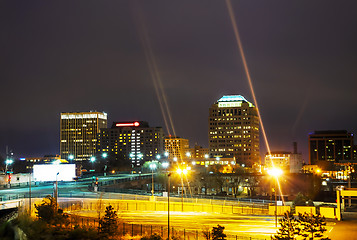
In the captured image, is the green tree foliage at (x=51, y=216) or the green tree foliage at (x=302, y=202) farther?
the green tree foliage at (x=302, y=202)

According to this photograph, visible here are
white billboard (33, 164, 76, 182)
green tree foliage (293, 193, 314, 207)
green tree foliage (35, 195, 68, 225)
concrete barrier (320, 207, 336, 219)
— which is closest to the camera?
green tree foliage (35, 195, 68, 225)

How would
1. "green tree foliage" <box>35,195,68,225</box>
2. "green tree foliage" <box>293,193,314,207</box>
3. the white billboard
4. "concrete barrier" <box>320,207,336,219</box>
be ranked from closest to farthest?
"green tree foliage" <box>35,195,68,225</box> < "concrete barrier" <box>320,207,336,219</box> < "green tree foliage" <box>293,193,314,207</box> < the white billboard

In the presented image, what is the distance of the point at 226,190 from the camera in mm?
145125

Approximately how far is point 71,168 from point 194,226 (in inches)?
1546

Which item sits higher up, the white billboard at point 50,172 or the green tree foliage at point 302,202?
the white billboard at point 50,172

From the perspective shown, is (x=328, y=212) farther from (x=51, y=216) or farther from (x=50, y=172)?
(x=50, y=172)

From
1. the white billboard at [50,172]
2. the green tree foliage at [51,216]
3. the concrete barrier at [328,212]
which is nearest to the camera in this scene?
the green tree foliage at [51,216]

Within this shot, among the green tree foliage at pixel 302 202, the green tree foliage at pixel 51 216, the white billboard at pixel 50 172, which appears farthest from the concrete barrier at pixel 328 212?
the white billboard at pixel 50 172

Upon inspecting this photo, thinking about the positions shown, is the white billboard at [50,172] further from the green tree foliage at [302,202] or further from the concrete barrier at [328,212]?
the concrete barrier at [328,212]

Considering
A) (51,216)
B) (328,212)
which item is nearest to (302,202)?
(328,212)

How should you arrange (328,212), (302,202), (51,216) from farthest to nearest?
(302,202) < (328,212) < (51,216)

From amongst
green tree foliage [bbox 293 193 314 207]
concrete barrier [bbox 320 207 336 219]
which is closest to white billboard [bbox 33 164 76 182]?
green tree foliage [bbox 293 193 314 207]

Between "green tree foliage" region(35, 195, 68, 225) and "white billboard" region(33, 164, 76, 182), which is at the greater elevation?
"white billboard" region(33, 164, 76, 182)

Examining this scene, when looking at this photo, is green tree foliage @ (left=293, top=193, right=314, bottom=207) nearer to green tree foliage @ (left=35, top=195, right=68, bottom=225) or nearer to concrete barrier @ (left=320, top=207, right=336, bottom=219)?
concrete barrier @ (left=320, top=207, right=336, bottom=219)
